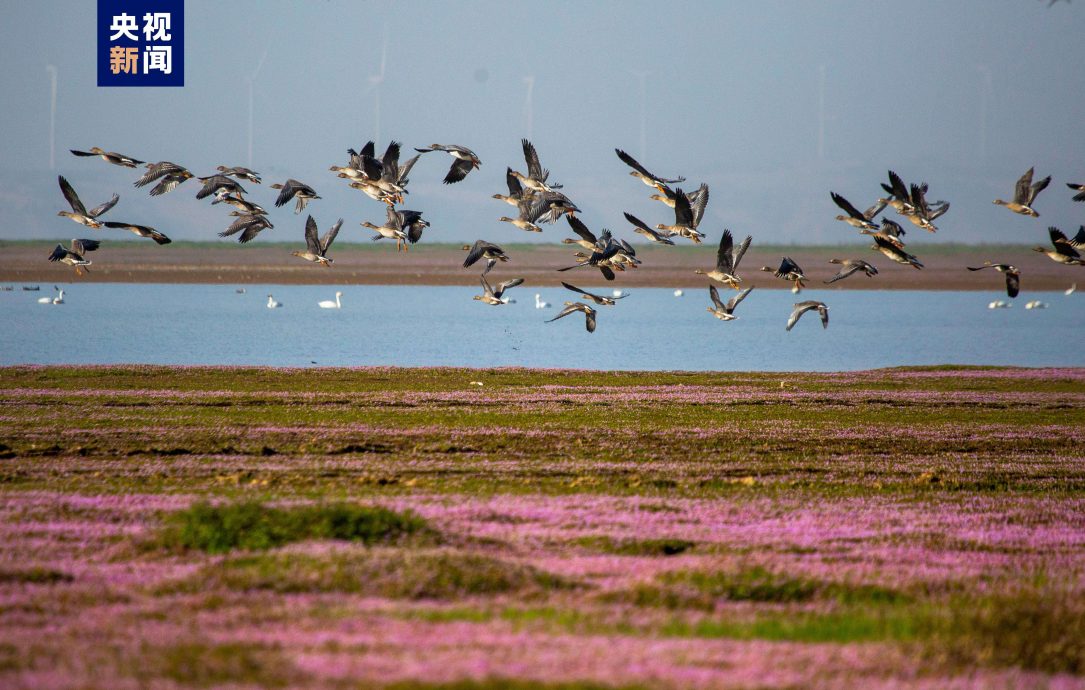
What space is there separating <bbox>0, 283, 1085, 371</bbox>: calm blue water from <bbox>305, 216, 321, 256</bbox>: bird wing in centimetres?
2327

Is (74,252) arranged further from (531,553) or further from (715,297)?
(531,553)

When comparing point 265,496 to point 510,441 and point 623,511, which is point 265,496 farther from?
point 510,441

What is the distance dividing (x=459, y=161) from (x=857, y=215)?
8009mm

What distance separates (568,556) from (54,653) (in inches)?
221

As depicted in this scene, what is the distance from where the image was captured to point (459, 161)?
80.4 feet

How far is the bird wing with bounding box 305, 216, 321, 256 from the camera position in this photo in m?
24.6

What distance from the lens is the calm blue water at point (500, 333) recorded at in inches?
2092

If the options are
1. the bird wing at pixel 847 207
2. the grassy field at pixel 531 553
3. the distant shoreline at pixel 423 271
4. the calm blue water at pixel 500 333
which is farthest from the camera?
the distant shoreline at pixel 423 271

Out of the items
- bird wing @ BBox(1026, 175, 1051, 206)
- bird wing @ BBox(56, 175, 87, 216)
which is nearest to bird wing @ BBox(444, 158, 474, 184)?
bird wing @ BBox(56, 175, 87, 216)

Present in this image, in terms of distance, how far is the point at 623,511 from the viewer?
1563 centimetres

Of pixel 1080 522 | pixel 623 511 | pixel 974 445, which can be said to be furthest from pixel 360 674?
pixel 974 445

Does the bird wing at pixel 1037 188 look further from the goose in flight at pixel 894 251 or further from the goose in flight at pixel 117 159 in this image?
the goose in flight at pixel 117 159

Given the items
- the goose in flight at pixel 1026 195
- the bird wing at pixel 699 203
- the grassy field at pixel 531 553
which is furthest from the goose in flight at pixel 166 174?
the goose in flight at pixel 1026 195

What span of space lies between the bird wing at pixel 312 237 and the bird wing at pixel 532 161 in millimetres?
4645
